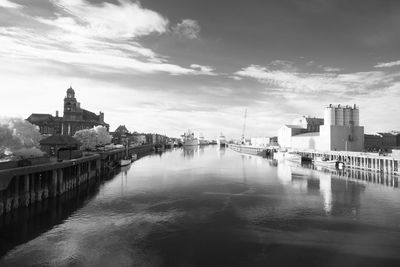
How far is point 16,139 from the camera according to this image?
201ft

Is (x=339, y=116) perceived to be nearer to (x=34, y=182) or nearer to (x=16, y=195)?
(x=34, y=182)

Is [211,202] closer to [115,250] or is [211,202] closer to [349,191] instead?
[115,250]

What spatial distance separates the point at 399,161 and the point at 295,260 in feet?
246

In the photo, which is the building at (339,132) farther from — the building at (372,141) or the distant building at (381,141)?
the building at (372,141)

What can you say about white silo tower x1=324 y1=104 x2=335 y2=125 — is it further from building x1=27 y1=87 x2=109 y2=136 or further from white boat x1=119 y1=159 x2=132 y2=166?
building x1=27 y1=87 x2=109 y2=136

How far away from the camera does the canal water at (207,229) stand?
26031 mm

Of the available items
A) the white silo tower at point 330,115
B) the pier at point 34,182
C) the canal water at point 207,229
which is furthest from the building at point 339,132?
the pier at point 34,182

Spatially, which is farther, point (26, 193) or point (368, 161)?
point (368, 161)

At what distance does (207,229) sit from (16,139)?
49.7 metres

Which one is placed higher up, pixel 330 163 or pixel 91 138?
pixel 91 138

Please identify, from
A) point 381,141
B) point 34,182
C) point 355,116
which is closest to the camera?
point 34,182

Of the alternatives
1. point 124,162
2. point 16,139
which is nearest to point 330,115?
point 124,162

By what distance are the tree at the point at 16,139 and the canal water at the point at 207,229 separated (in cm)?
1241

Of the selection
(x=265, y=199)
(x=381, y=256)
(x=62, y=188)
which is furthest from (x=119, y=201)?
(x=381, y=256)
